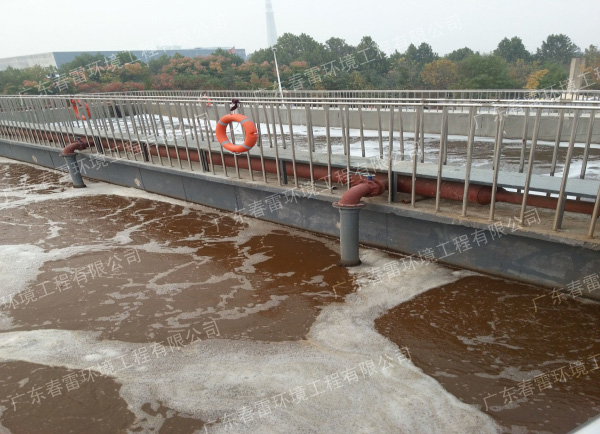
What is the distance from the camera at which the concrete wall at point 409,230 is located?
12.8 ft

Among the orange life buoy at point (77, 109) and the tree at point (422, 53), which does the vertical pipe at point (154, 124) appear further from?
the tree at point (422, 53)

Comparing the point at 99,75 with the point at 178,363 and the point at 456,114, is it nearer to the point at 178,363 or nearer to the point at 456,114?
the point at 456,114

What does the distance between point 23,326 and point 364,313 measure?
11.2ft

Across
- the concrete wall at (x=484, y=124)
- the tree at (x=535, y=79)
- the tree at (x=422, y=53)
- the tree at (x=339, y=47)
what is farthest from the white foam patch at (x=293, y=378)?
the tree at (x=422, y=53)

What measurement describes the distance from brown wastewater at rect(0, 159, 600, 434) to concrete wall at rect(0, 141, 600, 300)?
0.15 m

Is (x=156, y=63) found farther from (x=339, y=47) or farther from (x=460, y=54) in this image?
(x=460, y=54)

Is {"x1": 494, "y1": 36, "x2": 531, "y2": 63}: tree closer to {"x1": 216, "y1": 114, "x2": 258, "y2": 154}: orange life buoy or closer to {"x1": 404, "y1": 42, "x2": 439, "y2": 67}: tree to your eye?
{"x1": 404, "y1": 42, "x2": 439, "y2": 67}: tree

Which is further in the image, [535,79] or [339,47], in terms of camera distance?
[339,47]

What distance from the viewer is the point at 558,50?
7744 cm

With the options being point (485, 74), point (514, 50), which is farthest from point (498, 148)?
point (514, 50)

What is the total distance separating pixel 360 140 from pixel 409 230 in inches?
198

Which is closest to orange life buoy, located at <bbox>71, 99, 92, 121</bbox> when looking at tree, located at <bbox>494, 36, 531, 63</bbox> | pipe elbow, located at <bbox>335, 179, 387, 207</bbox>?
pipe elbow, located at <bbox>335, 179, 387, 207</bbox>

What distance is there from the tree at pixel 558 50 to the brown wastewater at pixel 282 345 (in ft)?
292

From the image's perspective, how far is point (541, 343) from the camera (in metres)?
3.44
